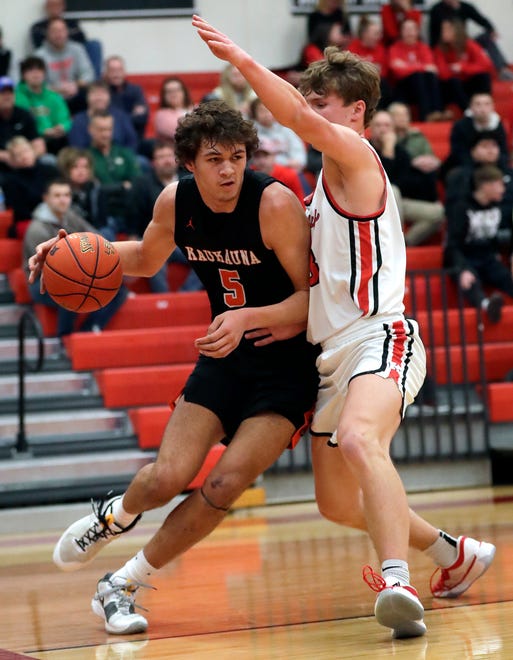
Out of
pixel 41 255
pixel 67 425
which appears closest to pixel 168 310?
pixel 67 425

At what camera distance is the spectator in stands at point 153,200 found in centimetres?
1016

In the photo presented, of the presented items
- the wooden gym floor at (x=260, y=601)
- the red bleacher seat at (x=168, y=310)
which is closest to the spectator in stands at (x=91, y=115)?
the red bleacher seat at (x=168, y=310)

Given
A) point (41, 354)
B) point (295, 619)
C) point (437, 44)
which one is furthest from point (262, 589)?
point (437, 44)

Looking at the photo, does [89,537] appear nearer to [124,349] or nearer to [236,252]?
[236,252]

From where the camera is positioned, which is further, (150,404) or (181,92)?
(181,92)

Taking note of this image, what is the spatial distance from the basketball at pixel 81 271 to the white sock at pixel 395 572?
4.88 feet

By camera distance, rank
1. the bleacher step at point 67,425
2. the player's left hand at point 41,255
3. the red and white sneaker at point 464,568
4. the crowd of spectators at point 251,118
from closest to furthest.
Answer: the player's left hand at point 41,255 → the red and white sneaker at point 464,568 → the bleacher step at point 67,425 → the crowd of spectators at point 251,118

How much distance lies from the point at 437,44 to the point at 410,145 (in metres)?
2.75

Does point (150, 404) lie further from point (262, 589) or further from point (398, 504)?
point (398, 504)

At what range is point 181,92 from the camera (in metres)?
11.5

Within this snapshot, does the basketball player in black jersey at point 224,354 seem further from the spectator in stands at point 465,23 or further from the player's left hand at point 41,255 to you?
the spectator in stands at point 465,23

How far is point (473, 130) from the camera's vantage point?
1189 cm

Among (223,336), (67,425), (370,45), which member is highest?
(370,45)

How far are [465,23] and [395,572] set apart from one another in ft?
37.0
